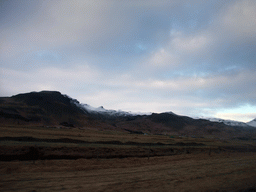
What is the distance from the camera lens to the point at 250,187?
11.6 m

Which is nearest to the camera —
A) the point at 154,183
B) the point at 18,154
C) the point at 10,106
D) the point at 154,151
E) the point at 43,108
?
the point at 154,183

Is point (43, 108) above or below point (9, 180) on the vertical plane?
above

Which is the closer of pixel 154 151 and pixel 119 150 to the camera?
pixel 119 150

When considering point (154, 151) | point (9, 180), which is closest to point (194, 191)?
point (9, 180)

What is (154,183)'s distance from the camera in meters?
11.6

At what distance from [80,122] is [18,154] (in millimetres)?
83894

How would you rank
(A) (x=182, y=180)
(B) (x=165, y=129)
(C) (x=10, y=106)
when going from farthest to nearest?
1. (B) (x=165, y=129)
2. (C) (x=10, y=106)
3. (A) (x=182, y=180)

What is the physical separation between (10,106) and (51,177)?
94240 millimetres

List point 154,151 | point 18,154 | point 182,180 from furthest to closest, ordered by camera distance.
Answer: point 154,151
point 18,154
point 182,180

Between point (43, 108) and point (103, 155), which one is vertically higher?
point (43, 108)

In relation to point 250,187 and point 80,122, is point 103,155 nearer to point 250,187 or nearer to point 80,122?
point 250,187

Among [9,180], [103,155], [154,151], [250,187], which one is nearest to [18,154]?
[103,155]

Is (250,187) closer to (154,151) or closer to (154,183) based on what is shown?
(154,183)

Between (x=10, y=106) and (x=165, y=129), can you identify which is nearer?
(x=10, y=106)
